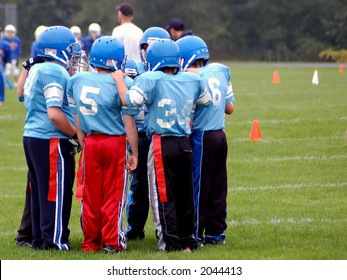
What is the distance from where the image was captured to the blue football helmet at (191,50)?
288 inches

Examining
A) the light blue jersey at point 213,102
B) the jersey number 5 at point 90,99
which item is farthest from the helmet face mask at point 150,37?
the jersey number 5 at point 90,99

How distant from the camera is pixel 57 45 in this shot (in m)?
7.13

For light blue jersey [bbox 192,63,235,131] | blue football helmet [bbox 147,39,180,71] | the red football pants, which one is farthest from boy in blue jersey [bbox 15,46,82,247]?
light blue jersey [bbox 192,63,235,131]

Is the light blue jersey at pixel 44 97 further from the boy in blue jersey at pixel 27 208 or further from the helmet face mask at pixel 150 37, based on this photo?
the helmet face mask at pixel 150 37

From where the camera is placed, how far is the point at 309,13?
54094mm

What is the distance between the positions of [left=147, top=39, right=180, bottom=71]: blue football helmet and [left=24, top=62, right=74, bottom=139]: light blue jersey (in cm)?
73

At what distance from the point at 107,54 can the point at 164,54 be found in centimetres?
45

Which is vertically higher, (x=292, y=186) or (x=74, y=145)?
(x=74, y=145)

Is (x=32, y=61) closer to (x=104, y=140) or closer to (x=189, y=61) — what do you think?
(x=104, y=140)

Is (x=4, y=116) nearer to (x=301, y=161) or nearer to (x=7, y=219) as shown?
(x=301, y=161)

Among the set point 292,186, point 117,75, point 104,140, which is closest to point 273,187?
point 292,186

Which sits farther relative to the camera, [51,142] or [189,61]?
[189,61]

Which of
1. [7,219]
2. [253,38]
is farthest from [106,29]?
[7,219]
